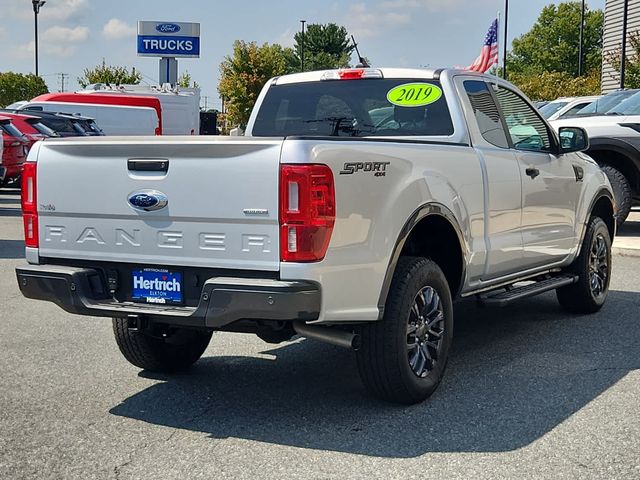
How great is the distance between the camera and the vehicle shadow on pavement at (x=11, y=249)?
437 inches

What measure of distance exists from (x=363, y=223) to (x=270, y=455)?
1201 millimetres

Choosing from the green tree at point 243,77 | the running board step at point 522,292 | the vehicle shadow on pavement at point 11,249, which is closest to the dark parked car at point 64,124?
the vehicle shadow on pavement at point 11,249

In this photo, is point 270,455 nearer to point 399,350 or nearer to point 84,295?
point 399,350

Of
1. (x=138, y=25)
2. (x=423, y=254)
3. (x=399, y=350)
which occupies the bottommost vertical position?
(x=399, y=350)

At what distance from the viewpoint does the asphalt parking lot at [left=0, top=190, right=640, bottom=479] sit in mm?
4168

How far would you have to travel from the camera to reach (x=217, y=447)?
4406mm

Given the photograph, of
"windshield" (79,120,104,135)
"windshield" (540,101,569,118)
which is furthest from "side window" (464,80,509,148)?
"windshield" (79,120,104,135)

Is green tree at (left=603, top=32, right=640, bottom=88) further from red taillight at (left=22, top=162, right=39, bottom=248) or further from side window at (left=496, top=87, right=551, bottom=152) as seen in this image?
red taillight at (left=22, top=162, right=39, bottom=248)

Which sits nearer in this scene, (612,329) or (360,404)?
(360,404)

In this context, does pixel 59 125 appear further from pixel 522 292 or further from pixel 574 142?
pixel 522 292

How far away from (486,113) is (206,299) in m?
2.76

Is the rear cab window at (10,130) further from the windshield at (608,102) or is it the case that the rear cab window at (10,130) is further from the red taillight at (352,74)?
the red taillight at (352,74)

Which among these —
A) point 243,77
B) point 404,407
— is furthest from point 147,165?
point 243,77

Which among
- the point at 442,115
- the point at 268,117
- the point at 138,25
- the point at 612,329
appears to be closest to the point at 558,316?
the point at 612,329
